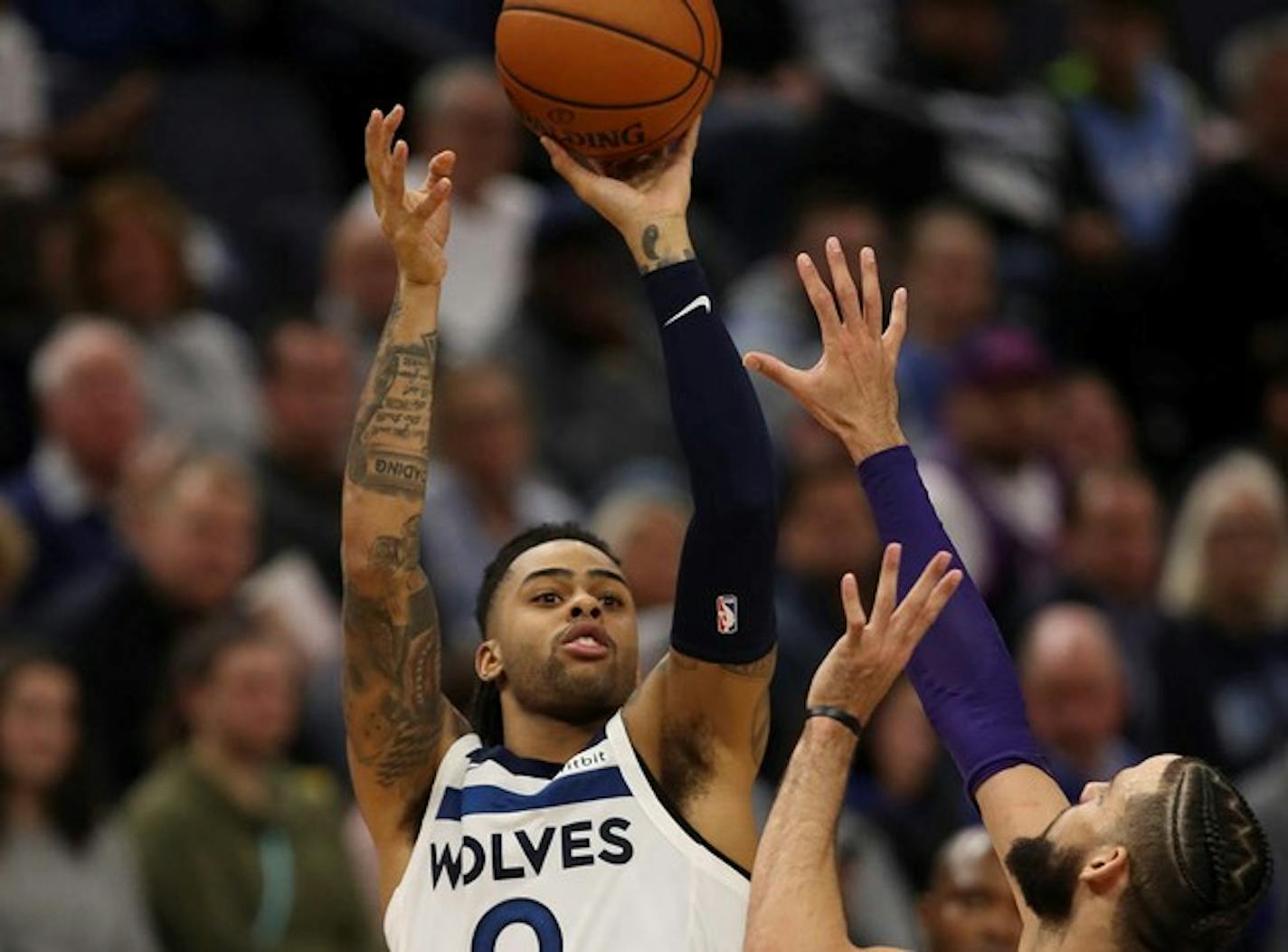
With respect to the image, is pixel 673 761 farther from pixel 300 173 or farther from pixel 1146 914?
pixel 300 173

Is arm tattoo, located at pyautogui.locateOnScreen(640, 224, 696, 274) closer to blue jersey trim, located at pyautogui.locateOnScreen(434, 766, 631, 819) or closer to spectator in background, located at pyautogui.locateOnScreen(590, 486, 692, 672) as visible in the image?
blue jersey trim, located at pyautogui.locateOnScreen(434, 766, 631, 819)

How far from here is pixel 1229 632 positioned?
A: 10.7m

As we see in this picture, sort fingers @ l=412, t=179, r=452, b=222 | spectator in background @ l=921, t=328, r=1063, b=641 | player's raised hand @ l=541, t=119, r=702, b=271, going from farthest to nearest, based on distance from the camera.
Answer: spectator in background @ l=921, t=328, r=1063, b=641, fingers @ l=412, t=179, r=452, b=222, player's raised hand @ l=541, t=119, r=702, b=271

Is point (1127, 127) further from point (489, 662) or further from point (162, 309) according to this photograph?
point (489, 662)

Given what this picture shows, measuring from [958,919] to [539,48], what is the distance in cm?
265

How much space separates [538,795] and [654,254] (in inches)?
43.0

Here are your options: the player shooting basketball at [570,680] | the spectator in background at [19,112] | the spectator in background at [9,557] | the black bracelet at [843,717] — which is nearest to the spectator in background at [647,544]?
the spectator in background at [9,557]

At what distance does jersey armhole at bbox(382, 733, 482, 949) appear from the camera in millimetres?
6062

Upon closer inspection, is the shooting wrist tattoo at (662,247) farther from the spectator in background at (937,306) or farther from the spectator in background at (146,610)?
the spectator in background at (937,306)

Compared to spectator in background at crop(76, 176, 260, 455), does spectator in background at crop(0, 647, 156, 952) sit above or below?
below

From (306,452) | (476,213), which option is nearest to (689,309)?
(306,452)

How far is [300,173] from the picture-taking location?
1261 centimetres

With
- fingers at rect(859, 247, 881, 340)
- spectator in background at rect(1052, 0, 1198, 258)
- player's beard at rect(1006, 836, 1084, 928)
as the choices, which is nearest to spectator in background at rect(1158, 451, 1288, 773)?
spectator in background at rect(1052, 0, 1198, 258)

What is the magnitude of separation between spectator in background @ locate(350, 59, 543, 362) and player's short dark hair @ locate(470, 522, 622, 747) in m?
4.93
